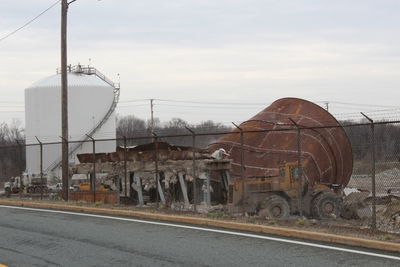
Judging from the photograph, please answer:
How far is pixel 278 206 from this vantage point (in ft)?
54.9

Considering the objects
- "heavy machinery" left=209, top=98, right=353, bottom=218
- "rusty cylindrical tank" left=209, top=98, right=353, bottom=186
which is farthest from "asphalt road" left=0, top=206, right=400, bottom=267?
"rusty cylindrical tank" left=209, top=98, right=353, bottom=186

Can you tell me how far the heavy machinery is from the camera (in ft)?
55.7

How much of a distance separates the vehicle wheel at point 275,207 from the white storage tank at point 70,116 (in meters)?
27.2

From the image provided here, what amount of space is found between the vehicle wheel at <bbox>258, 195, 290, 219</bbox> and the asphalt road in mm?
5626

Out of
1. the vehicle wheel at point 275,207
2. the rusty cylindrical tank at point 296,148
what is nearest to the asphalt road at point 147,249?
the vehicle wheel at point 275,207

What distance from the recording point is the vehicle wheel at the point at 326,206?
16781 mm

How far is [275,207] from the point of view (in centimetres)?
1670

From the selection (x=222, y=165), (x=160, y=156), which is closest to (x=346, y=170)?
(x=222, y=165)

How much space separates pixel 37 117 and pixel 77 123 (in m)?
3.50

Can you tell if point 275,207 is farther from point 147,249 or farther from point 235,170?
point 147,249

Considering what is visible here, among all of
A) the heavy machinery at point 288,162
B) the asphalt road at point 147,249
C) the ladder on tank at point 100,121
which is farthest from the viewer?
the ladder on tank at point 100,121

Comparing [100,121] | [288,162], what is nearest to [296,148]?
[288,162]

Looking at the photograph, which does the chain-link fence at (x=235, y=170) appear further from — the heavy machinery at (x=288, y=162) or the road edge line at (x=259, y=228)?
the road edge line at (x=259, y=228)

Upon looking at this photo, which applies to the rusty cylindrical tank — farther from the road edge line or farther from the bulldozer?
the road edge line
